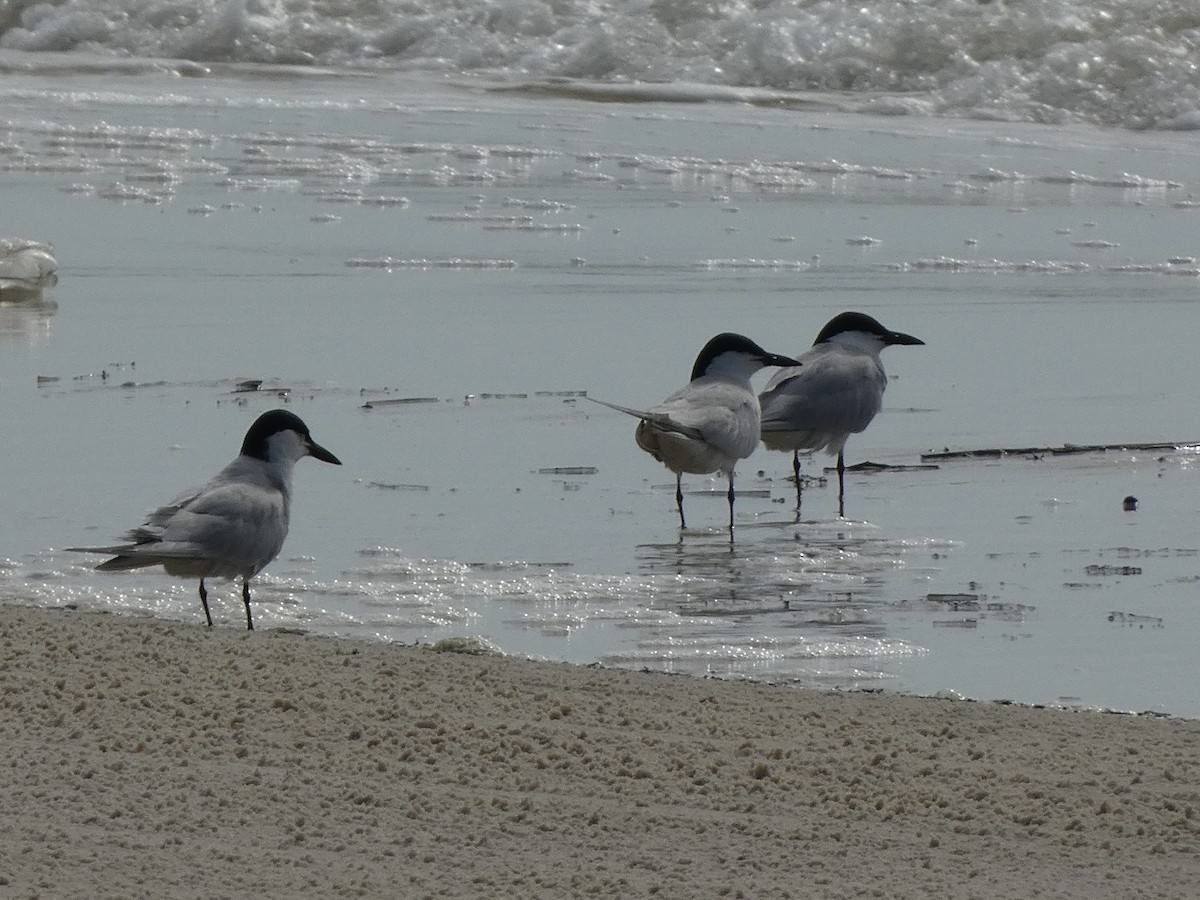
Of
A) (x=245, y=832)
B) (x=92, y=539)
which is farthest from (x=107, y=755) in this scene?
(x=92, y=539)

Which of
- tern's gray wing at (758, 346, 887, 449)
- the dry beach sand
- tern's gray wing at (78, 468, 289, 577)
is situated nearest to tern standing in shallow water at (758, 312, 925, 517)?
tern's gray wing at (758, 346, 887, 449)

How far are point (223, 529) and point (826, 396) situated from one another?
2921 millimetres

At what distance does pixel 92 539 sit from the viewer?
20.3 ft

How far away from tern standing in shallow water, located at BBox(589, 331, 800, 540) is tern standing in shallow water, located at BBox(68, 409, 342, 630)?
1428mm

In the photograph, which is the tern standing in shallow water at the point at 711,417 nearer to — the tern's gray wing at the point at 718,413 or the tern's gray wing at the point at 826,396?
the tern's gray wing at the point at 718,413

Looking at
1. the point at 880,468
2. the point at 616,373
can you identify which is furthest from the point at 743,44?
the point at 880,468

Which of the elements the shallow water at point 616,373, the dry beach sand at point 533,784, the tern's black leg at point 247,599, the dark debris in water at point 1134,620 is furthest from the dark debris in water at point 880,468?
the dry beach sand at point 533,784

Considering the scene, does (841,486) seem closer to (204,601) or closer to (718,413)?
(718,413)

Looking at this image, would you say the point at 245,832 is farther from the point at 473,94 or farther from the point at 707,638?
the point at 473,94

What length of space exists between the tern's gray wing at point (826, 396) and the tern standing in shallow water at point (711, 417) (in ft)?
0.56

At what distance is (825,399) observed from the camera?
7727 millimetres

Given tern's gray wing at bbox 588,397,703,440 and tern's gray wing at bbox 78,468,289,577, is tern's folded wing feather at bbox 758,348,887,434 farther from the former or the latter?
tern's gray wing at bbox 78,468,289,577

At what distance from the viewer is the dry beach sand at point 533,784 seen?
346 cm

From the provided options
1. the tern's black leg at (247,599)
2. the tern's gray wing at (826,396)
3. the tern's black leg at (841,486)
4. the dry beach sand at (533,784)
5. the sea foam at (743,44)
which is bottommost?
the tern's black leg at (841,486)
